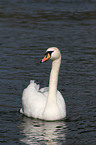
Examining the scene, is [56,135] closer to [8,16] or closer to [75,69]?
[75,69]

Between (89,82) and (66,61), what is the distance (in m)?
2.90

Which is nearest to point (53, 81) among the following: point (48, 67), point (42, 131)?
point (42, 131)

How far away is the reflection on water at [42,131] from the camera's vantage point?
10055mm

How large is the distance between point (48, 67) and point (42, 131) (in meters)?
6.45

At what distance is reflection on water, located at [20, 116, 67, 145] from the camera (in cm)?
1005

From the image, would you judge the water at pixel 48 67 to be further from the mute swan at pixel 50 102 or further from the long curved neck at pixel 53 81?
the long curved neck at pixel 53 81

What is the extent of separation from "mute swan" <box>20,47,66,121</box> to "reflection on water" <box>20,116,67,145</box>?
0.61 ft

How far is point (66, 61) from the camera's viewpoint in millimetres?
17625

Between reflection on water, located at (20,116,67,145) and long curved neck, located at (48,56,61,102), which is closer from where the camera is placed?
reflection on water, located at (20,116,67,145)

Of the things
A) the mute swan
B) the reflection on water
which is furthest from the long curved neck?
the reflection on water

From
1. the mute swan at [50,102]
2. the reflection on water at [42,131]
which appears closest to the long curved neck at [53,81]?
the mute swan at [50,102]

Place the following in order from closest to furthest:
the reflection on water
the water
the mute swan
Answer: the reflection on water < the water < the mute swan

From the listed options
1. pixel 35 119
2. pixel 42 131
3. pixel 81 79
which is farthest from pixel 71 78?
pixel 42 131

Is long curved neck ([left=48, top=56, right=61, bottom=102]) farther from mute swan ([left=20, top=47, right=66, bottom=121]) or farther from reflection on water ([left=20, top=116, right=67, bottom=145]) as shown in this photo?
reflection on water ([left=20, top=116, right=67, bottom=145])
